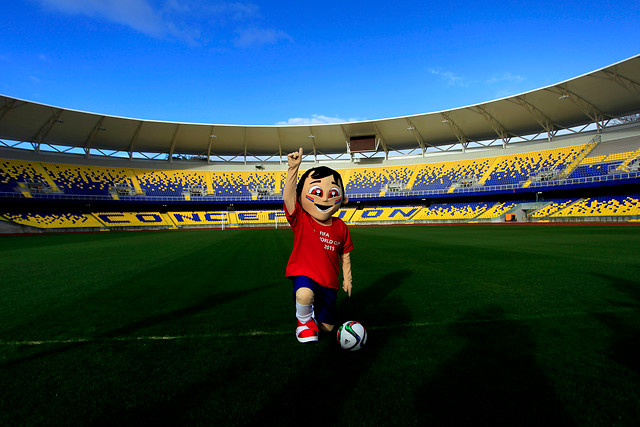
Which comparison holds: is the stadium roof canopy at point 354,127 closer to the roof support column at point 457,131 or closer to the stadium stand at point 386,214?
the roof support column at point 457,131

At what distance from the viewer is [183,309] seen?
3.81 meters

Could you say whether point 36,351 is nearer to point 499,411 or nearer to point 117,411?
point 117,411

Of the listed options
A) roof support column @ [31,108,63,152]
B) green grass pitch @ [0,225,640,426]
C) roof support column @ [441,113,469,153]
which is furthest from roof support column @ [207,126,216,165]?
green grass pitch @ [0,225,640,426]

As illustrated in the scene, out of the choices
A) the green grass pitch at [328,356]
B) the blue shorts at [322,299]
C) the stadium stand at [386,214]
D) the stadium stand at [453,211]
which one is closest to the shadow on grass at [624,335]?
the green grass pitch at [328,356]

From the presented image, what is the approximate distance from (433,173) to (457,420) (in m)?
41.7

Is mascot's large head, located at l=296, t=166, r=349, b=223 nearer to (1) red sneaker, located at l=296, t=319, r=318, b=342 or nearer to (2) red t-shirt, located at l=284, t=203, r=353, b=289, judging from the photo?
(2) red t-shirt, located at l=284, t=203, r=353, b=289

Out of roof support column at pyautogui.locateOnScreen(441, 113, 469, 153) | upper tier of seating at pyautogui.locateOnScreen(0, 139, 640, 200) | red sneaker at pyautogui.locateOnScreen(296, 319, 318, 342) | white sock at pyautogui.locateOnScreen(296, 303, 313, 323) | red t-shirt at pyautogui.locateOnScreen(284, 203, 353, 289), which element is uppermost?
roof support column at pyautogui.locateOnScreen(441, 113, 469, 153)

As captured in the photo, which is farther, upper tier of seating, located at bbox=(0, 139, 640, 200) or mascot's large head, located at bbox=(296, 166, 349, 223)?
upper tier of seating, located at bbox=(0, 139, 640, 200)

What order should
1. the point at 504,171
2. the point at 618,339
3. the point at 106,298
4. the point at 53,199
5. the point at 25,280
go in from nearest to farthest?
1. the point at 618,339
2. the point at 106,298
3. the point at 25,280
4. the point at 53,199
5. the point at 504,171

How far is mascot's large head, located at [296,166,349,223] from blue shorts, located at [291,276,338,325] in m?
0.64

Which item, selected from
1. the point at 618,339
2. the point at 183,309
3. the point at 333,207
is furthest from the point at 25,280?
the point at 618,339

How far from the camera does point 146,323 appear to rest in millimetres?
3318

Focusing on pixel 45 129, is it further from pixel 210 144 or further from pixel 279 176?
pixel 279 176

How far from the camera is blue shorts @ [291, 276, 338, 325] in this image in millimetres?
2916
